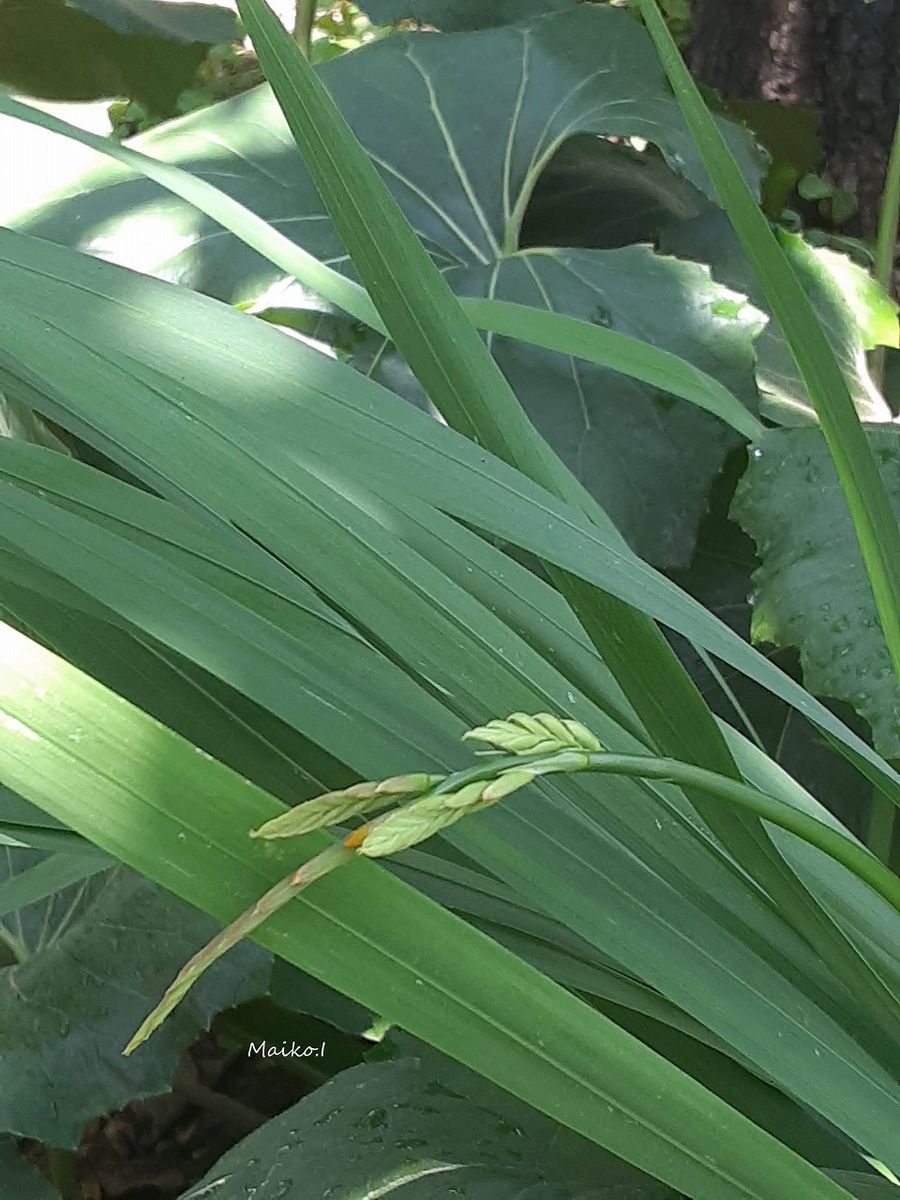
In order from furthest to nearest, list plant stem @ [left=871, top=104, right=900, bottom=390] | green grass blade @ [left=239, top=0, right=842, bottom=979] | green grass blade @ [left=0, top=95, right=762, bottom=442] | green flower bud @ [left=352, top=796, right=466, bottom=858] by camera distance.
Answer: plant stem @ [left=871, top=104, right=900, bottom=390], green grass blade @ [left=0, top=95, right=762, bottom=442], green grass blade @ [left=239, top=0, right=842, bottom=979], green flower bud @ [left=352, top=796, right=466, bottom=858]

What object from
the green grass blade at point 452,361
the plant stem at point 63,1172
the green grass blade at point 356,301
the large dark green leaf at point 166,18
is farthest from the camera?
the large dark green leaf at point 166,18

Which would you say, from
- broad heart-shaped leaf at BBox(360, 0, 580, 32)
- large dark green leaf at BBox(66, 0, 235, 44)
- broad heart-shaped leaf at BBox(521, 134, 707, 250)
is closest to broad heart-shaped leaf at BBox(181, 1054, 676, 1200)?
broad heart-shaped leaf at BBox(521, 134, 707, 250)

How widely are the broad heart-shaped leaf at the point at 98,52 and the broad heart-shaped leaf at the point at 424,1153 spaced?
1110 millimetres

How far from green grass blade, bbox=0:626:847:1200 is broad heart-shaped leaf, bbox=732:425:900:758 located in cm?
42

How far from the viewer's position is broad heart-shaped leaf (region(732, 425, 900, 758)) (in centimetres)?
66

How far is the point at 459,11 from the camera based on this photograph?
3.56 feet

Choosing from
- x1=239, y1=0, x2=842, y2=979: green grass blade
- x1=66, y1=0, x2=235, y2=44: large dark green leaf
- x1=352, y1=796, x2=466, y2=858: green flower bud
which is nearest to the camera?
x1=352, y1=796, x2=466, y2=858: green flower bud

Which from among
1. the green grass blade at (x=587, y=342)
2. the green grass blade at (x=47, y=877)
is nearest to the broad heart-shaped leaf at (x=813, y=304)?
the green grass blade at (x=587, y=342)

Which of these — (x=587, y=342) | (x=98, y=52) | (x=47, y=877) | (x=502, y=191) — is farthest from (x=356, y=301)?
(x=98, y=52)

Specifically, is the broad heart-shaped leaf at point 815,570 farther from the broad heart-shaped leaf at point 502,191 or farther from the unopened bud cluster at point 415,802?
the unopened bud cluster at point 415,802

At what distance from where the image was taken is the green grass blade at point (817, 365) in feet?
1.33

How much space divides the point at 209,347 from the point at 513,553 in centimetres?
45

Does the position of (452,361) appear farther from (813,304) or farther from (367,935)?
(813,304)

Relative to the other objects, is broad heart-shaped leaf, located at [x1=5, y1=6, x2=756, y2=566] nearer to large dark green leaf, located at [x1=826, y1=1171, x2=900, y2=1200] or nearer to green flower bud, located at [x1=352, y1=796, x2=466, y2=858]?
large dark green leaf, located at [x1=826, y1=1171, x2=900, y2=1200]
